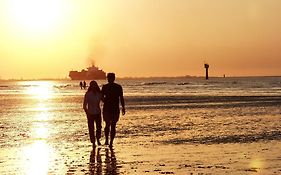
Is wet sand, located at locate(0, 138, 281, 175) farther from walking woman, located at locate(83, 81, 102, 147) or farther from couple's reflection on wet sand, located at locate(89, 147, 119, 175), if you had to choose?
walking woman, located at locate(83, 81, 102, 147)

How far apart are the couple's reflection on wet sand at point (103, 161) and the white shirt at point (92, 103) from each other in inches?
48.3

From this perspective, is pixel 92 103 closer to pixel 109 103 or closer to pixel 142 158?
pixel 109 103

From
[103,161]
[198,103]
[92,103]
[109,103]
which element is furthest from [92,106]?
[198,103]

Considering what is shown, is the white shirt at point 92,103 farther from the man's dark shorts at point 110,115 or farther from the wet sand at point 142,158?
the wet sand at point 142,158

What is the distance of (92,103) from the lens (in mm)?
16844

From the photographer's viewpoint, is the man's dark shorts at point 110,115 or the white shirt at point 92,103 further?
the white shirt at point 92,103

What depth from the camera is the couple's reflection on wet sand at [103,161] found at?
12.0m

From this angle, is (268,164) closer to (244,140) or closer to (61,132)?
(244,140)

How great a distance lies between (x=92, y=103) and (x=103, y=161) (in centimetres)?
350

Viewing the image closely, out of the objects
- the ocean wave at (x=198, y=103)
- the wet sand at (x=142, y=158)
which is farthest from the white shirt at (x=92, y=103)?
the ocean wave at (x=198, y=103)

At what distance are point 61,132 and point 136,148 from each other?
6369 mm

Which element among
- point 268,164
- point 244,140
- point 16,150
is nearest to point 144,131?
point 244,140

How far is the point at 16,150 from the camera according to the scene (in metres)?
16.0

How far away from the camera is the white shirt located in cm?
1684
